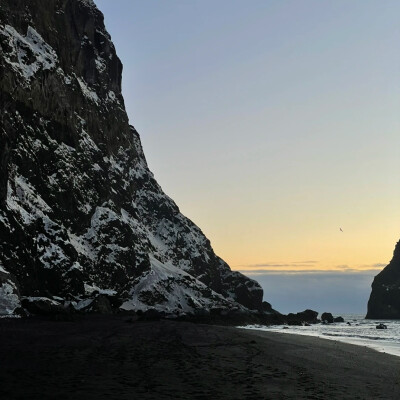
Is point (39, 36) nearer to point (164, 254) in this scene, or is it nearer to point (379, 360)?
point (164, 254)

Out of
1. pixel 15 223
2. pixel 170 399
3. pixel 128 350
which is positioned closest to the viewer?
pixel 170 399

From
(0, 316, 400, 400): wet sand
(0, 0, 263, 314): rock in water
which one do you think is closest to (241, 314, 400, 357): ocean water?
(0, 316, 400, 400): wet sand

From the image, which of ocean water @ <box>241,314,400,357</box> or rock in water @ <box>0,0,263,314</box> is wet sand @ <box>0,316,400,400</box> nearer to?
ocean water @ <box>241,314,400,357</box>

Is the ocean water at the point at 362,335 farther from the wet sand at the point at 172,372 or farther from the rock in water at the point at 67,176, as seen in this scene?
the rock in water at the point at 67,176

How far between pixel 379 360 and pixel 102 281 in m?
91.3

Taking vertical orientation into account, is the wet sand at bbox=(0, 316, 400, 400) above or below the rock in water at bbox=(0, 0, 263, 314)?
below

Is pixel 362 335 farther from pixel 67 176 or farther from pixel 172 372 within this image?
pixel 67 176

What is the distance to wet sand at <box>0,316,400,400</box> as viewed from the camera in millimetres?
16372

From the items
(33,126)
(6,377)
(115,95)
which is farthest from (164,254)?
(6,377)

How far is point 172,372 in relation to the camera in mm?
21391

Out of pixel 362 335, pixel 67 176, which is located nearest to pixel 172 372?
pixel 362 335

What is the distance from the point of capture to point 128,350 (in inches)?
1156

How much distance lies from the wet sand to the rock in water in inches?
1327

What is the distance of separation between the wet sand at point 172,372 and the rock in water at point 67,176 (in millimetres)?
33705
